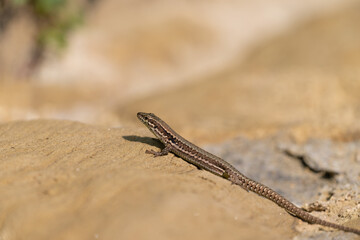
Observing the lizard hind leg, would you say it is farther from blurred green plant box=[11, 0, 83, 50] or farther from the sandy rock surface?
blurred green plant box=[11, 0, 83, 50]

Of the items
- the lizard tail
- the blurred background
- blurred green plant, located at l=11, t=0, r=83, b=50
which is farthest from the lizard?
blurred green plant, located at l=11, t=0, r=83, b=50

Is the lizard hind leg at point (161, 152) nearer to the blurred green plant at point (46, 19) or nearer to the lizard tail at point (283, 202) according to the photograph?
the lizard tail at point (283, 202)

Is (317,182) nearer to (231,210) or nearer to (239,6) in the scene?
(231,210)

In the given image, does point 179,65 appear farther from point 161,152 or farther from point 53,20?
point 161,152

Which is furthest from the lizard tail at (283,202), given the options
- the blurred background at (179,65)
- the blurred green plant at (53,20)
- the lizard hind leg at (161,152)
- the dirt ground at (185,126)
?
the blurred green plant at (53,20)

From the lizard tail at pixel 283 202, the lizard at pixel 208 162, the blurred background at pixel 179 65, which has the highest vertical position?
the blurred background at pixel 179 65

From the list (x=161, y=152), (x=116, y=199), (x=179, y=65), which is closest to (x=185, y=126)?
(x=161, y=152)
